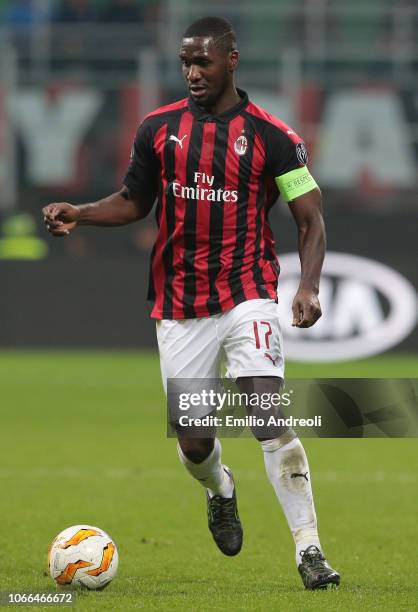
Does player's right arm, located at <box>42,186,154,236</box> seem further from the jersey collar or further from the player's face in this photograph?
the player's face

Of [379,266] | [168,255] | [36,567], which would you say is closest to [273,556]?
[36,567]

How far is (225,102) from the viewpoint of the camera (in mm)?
5199

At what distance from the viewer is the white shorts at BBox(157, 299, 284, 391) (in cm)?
501

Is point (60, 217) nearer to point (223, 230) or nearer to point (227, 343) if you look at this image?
point (223, 230)

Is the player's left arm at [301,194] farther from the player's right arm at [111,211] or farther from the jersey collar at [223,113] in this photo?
the player's right arm at [111,211]

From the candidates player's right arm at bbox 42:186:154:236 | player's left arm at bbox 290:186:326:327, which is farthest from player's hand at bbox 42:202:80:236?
player's left arm at bbox 290:186:326:327

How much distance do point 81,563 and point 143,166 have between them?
5.36ft

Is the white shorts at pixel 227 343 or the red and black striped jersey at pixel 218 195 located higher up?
the red and black striped jersey at pixel 218 195

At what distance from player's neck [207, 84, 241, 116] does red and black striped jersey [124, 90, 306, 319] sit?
0.08ft

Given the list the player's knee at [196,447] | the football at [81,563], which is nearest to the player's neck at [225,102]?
the player's knee at [196,447]

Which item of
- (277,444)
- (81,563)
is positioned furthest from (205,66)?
(81,563)

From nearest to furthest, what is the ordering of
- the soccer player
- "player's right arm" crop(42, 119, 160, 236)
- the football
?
the football
the soccer player
"player's right arm" crop(42, 119, 160, 236)

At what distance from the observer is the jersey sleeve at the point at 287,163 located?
16.5 feet

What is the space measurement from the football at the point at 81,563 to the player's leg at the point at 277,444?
70cm
